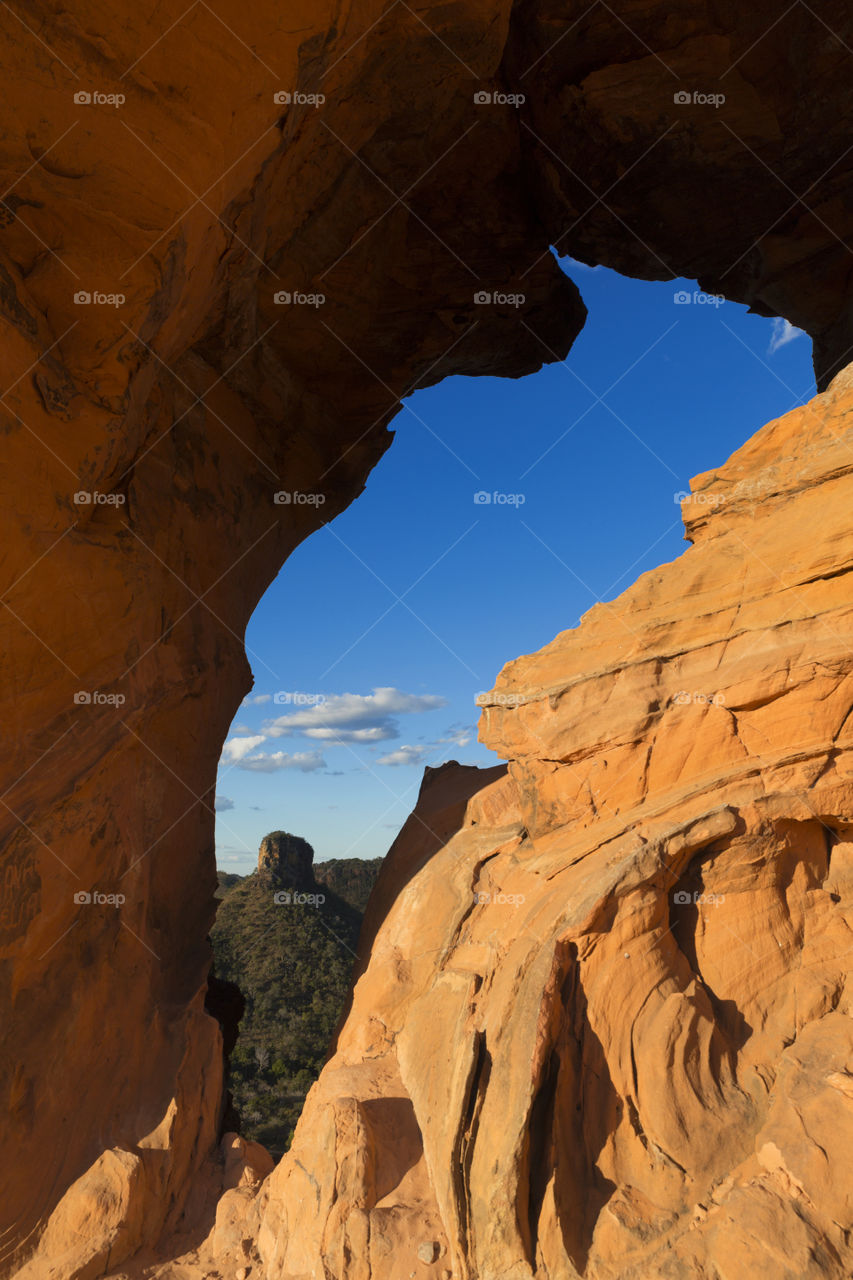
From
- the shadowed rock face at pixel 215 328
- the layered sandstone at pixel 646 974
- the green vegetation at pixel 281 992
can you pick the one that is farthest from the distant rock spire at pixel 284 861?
the layered sandstone at pixel 646 974

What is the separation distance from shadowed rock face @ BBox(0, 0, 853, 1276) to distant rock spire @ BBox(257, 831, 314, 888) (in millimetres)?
24966

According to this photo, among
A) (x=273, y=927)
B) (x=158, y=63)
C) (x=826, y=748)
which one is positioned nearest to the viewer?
(x=158, y=63)

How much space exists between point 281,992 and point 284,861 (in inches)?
381

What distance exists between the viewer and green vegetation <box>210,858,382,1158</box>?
Answer: 2470 centimetres

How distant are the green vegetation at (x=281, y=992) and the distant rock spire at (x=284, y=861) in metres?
3.60

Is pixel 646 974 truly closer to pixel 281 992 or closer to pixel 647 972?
pixel 647 972

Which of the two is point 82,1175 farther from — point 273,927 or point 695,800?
point 273,927

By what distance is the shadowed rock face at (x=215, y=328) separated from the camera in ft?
21.1

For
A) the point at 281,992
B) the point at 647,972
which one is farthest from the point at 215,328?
the point at 281,992

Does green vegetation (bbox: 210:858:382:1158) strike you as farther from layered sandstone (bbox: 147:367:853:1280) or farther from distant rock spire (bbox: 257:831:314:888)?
layered sandstone (bbox: 147:367:853:1280)

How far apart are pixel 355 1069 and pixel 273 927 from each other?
74.7 ft

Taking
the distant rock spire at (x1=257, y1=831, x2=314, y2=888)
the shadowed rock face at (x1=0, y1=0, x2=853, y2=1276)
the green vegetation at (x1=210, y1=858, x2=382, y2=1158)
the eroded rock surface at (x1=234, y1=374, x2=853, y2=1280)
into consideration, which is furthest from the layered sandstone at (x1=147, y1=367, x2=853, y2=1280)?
the distant rock spire at (x1=257, y1=831, x2=314, y2=888)

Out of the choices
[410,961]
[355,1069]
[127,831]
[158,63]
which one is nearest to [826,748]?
[410,961]

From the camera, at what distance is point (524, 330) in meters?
15.0
